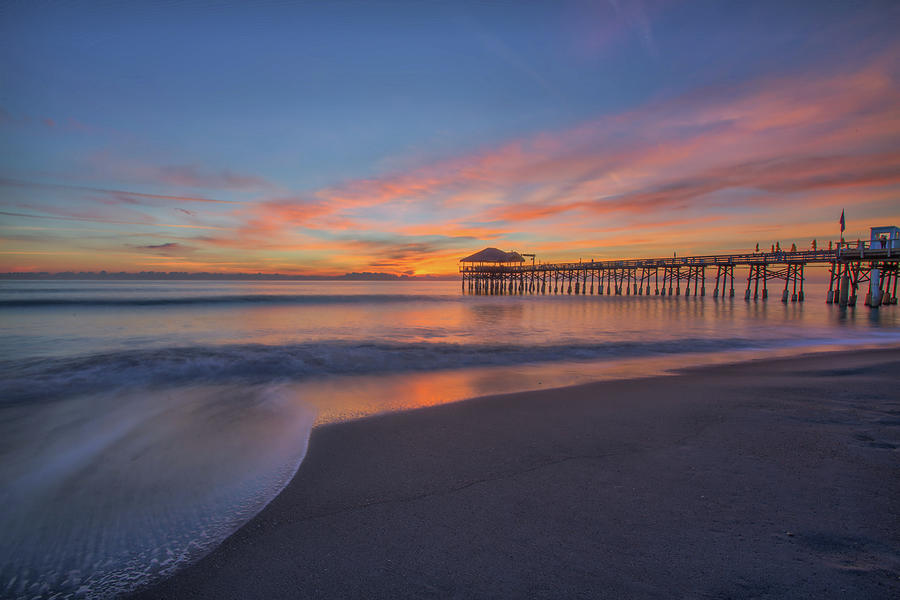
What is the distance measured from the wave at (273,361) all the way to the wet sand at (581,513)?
564 centimetres

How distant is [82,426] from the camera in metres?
5.76

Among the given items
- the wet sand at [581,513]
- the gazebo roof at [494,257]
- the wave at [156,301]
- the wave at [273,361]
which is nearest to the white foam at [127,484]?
the wet sand at [581,513]

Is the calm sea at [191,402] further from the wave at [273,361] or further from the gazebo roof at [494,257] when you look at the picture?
the gazebo roof at [494,257]

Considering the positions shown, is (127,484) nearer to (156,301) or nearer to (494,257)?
(156,301)

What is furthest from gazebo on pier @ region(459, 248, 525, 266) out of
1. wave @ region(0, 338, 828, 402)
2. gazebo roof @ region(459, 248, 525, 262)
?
wave @ region(0, 338, 828, 402)

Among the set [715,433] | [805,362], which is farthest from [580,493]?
[805,362]

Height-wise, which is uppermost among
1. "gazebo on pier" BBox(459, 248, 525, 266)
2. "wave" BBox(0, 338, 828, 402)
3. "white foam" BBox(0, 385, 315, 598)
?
"gazebo on pier" BBox(459, 248, 525, 266)

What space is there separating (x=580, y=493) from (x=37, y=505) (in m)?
4.42

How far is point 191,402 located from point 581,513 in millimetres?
6670

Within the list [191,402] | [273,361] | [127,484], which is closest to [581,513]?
[127,484]

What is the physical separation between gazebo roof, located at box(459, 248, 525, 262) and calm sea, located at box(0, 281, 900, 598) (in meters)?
54.2

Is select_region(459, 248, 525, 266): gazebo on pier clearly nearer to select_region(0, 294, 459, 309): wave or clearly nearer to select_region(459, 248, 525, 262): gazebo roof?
select_region(459, 248, 525, 262): gazebo roof

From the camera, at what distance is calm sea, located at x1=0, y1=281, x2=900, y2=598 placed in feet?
9.55

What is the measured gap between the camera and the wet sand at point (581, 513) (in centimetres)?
231
